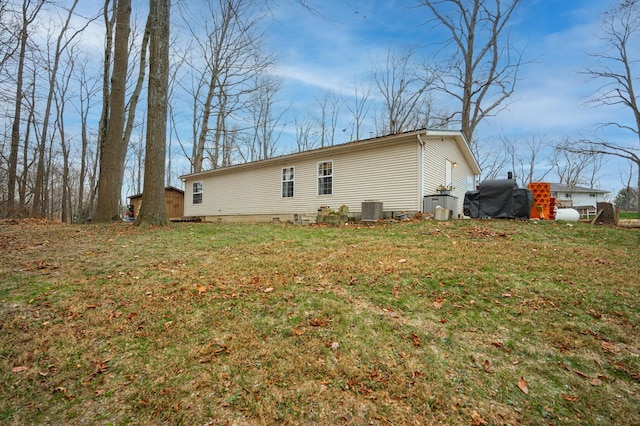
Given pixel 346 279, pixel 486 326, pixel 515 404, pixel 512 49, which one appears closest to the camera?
pixel 515 404

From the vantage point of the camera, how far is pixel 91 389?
6.53 ft

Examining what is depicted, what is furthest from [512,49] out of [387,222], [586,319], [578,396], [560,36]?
[578,396]

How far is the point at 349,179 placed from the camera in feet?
37.3

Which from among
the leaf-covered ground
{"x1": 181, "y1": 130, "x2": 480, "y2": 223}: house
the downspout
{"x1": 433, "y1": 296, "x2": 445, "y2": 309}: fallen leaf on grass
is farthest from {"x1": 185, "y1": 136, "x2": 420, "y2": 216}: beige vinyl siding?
{"x1": 433, "y1": 296, "x2": 445, "y2": 309}: fallen leaf on grass

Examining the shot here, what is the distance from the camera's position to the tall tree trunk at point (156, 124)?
7559 mm

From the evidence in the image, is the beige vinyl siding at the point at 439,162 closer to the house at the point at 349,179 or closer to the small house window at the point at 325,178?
the house at the point at 349,179

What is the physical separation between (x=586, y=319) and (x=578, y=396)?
51.3 inches

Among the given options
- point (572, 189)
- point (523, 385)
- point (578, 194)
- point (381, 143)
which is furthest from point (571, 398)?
point (578, 194)

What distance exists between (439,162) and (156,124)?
32.2ft

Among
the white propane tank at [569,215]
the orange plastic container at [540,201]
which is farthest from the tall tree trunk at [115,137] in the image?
the white propane tank at [569,215]

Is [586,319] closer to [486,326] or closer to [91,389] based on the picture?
[486,326]

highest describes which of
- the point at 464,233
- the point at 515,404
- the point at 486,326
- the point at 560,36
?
the point at 560,36

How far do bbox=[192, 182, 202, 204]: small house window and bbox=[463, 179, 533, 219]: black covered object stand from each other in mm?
14919

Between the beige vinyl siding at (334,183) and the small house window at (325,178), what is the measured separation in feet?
0.57
